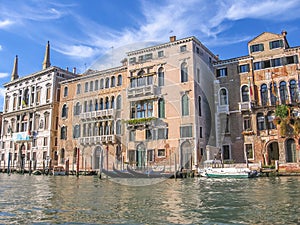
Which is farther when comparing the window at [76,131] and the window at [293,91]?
the window at [76,131]

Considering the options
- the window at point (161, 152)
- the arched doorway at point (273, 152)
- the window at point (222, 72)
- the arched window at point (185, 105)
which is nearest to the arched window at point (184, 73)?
the arched window at point (185, 105)

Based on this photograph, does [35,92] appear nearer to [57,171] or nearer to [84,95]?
[84,95]

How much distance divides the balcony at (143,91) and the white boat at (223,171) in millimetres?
7372

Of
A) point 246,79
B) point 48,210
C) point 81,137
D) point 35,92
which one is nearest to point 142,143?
point 81,137

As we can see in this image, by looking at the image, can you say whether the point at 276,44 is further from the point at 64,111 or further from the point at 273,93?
the point at 64,111

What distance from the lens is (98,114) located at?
2867 cm

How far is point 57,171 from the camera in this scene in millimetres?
28406

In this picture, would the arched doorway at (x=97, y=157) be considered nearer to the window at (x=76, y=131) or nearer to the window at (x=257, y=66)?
the window at (x=76, y=131)

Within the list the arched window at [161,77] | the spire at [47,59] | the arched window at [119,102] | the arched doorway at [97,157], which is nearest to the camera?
the arched window at [161,77]

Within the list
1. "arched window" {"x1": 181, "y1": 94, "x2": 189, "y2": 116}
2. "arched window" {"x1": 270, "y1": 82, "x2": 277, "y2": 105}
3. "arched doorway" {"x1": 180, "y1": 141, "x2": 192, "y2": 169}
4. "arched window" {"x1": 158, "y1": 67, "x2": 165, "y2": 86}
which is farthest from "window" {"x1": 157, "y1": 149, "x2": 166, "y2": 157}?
"arched window" {"x1": 270, "y1": 82, "x2": 277, "y2": 105}

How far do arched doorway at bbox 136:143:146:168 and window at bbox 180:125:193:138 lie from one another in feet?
11.3

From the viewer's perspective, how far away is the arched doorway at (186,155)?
77.0 feet

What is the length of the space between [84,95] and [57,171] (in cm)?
745

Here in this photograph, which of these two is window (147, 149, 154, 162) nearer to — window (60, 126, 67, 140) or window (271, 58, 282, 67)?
window (60, 126, 67, 140)
